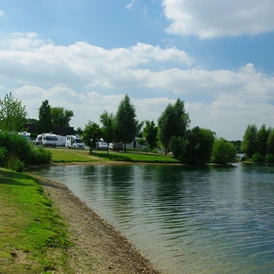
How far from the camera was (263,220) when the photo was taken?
18.6 metres

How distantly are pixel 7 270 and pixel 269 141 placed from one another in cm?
11428

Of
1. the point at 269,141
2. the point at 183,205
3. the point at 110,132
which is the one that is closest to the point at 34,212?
Result: the point at 183,205

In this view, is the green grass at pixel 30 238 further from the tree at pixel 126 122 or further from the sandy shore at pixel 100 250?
the tree at pixel 126 122

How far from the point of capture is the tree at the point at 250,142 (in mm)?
115312

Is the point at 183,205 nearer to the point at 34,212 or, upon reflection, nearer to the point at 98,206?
the point at 98,206

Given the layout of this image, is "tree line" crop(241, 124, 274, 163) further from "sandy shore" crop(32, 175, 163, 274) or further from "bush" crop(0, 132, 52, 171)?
"sandy shore" crop(32, 175, 163, 274)

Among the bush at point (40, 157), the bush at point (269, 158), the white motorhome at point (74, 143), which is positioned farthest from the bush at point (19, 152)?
the bush at point (269, 158)

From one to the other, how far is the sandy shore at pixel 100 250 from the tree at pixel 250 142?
107 meters

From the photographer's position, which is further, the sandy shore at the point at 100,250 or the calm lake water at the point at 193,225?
the calm lake water at the point at 193,225

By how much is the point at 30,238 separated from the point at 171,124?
249 ft

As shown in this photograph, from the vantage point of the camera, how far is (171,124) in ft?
277

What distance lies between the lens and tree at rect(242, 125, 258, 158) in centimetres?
11531

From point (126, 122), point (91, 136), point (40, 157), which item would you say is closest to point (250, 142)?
point (126, 122)

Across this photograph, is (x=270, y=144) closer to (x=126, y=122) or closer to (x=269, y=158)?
(x=269, y=158)
